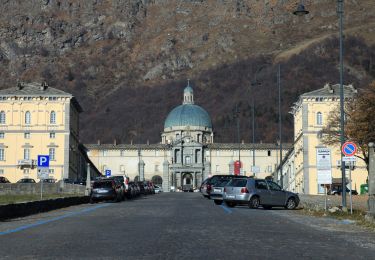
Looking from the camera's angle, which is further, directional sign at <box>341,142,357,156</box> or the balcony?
the balcony

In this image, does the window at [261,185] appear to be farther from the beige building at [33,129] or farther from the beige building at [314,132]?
the beige building at [33,129]

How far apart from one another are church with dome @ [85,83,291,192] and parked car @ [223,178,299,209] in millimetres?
119768

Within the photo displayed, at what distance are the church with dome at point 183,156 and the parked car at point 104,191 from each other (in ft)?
370

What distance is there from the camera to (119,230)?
18344 mm

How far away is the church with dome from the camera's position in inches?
6383

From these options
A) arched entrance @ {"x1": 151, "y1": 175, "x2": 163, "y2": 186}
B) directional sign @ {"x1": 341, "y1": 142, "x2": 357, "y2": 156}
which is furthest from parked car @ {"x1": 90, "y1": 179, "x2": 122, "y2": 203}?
arched entrance @ {"x1": 151, "y1": 175, "x2": 163, "y2": 186}

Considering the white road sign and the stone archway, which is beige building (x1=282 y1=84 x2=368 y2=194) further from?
the stone archway

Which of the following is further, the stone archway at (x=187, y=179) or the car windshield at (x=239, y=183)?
the stone archway at (x=187, y=179)

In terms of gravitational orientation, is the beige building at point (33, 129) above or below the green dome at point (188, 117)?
below

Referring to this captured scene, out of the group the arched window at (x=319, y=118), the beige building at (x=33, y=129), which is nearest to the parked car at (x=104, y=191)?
the arched window at (x=319, y=118)

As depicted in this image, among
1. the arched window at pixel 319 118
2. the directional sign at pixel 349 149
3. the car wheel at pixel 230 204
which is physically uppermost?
the arched window at pixel 319 118

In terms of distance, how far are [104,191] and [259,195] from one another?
12.0 m

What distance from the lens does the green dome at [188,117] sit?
174 m

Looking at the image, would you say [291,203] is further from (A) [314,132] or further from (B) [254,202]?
(A) [314,132]
